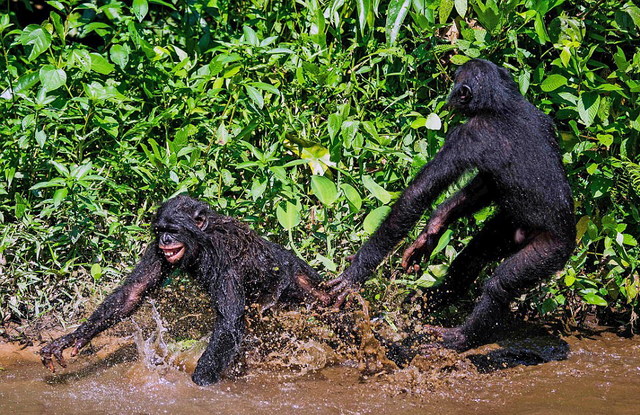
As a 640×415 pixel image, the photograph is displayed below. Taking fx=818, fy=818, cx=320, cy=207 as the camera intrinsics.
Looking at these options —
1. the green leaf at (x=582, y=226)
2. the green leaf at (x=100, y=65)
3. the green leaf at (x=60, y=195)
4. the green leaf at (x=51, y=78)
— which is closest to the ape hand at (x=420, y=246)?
the green leaf at (x=582, y=226)

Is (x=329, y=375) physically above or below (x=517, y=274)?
below

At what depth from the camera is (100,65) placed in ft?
23.1

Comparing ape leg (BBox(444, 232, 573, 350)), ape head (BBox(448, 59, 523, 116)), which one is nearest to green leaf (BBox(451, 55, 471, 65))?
ape head (BBox(448, 59, 523, 116))

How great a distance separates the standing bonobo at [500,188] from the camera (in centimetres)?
591

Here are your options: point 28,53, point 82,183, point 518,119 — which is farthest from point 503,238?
point 28,53

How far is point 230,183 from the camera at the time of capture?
6941mm

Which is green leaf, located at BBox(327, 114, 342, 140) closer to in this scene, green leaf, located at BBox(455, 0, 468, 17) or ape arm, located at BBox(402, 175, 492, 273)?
ape arm, located at BBox(402, 175, 492, 273)

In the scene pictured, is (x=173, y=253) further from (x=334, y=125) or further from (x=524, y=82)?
(x=524, y=82)

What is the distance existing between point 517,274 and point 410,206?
3.02ft

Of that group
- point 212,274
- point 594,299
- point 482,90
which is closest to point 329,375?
point 212,274

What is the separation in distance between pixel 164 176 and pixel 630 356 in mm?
4081

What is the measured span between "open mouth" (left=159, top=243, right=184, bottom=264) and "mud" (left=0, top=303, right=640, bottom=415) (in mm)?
581

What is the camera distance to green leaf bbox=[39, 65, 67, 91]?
6.79 metres

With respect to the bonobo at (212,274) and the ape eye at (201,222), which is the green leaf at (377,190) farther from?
the ape eye at (201,222)
